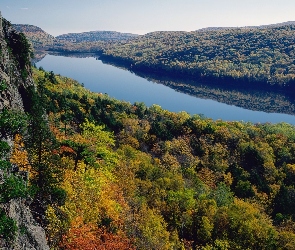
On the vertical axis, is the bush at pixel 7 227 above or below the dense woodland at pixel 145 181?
above

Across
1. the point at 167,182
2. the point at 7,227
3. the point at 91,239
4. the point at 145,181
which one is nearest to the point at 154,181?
the point at 167,182

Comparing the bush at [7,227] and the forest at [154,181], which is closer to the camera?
the bush at [7,227]

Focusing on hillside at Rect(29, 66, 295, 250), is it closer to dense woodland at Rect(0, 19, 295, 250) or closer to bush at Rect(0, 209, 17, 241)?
dense woodland at Rect(0, 19, 295, 250)

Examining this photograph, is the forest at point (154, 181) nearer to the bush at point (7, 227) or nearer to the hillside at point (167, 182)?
the hillside at point (167, 182)

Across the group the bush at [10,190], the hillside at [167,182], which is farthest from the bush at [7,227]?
the hillside at [167,182]

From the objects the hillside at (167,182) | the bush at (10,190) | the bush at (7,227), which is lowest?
the hillside at (167,182)

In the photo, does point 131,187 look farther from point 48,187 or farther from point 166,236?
point 48,187

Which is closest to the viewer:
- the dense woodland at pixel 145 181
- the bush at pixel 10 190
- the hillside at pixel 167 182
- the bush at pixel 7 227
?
the bush at pixel 7 227

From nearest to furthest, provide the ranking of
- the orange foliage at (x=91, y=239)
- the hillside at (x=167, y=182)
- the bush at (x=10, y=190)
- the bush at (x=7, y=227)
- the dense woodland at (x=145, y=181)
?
1. the bush at (x=7, y=227)
2. the bush at (x=10, y=190)
3. the orange foliage at (x=91, y=239)
4. the dense woodland at (x=145, y=181)
5. the hillside at (x=167, y=182)
